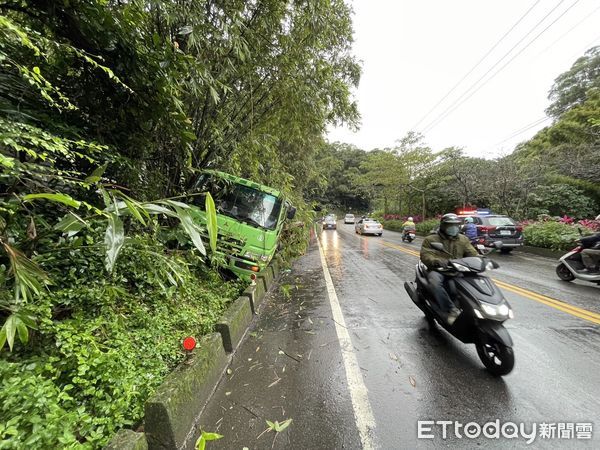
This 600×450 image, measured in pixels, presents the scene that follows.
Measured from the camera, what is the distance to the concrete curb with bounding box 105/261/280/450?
190 cm

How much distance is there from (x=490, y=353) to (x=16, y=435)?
3815 mm

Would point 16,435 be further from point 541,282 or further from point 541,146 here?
point 541,146

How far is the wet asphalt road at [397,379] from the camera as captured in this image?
222 cm

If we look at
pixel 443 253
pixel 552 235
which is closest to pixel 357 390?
pixel 443 253

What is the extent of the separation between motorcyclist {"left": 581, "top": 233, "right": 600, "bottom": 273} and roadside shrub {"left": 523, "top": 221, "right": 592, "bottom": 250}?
4127 millimetres

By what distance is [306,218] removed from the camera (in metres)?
11.1

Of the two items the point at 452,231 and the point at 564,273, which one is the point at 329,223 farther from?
the point at 452,231

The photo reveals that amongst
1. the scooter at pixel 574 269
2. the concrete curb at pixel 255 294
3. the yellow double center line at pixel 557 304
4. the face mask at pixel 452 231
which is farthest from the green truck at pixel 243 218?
the scooter at pixel 574 269

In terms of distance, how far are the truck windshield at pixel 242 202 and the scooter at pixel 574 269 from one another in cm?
695

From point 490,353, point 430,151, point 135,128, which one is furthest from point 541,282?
point 430,151

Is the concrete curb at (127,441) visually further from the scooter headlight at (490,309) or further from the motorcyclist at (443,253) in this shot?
the motorcyclist at (443,253)

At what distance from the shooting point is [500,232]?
11.2 meters

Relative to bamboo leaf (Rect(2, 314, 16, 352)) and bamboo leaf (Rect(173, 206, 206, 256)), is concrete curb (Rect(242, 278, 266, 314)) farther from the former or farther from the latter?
bamboo leaf (Rect(2, 314, 16, 352))

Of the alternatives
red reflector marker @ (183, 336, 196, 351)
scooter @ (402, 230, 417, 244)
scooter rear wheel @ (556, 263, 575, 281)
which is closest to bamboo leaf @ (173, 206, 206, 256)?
red reflector marker @ (183, 336, 196, 351)
